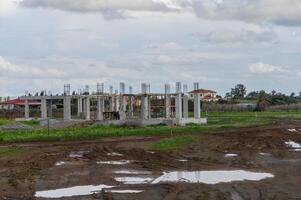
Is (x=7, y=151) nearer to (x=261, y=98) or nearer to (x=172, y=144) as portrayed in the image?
(x=172, y=144)

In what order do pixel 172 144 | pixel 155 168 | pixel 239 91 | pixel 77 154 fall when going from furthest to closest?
pixel 239 91, pixel 172 144, pixel 77 154, pixel 155 168

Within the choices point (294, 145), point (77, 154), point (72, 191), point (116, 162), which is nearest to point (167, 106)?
point (294, 145)

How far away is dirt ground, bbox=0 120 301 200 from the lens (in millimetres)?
17609

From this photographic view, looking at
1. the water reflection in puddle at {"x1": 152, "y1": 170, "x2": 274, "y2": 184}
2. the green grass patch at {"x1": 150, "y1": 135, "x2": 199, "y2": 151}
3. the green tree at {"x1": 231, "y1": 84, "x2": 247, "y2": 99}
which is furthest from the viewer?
the green tree at {"x1": 231, "y1": 84, "x2": 247, "y2": 99}

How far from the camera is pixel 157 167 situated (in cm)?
2473

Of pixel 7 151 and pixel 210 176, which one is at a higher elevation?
pixel 7 151

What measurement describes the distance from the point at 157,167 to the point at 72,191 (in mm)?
6830

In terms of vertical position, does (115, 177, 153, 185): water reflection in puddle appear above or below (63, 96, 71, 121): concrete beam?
A: below

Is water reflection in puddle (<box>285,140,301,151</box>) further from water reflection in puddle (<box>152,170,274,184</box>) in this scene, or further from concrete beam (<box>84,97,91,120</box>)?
concrete beam (<box>84,97,91,120</box>)

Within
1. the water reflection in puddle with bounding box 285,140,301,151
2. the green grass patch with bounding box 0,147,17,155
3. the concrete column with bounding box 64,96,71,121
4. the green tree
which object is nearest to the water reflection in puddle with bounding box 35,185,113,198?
the green grass patch with bounding box 0,147,17,155

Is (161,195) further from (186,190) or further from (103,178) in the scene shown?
(103,178)

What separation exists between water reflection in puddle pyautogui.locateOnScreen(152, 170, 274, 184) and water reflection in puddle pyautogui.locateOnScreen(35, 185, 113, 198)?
85.1 inches

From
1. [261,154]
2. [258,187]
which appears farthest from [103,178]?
[261,154]

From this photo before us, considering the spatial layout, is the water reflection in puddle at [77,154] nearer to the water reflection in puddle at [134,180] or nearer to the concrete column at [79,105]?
the water reflection in puddle at [134,180]
